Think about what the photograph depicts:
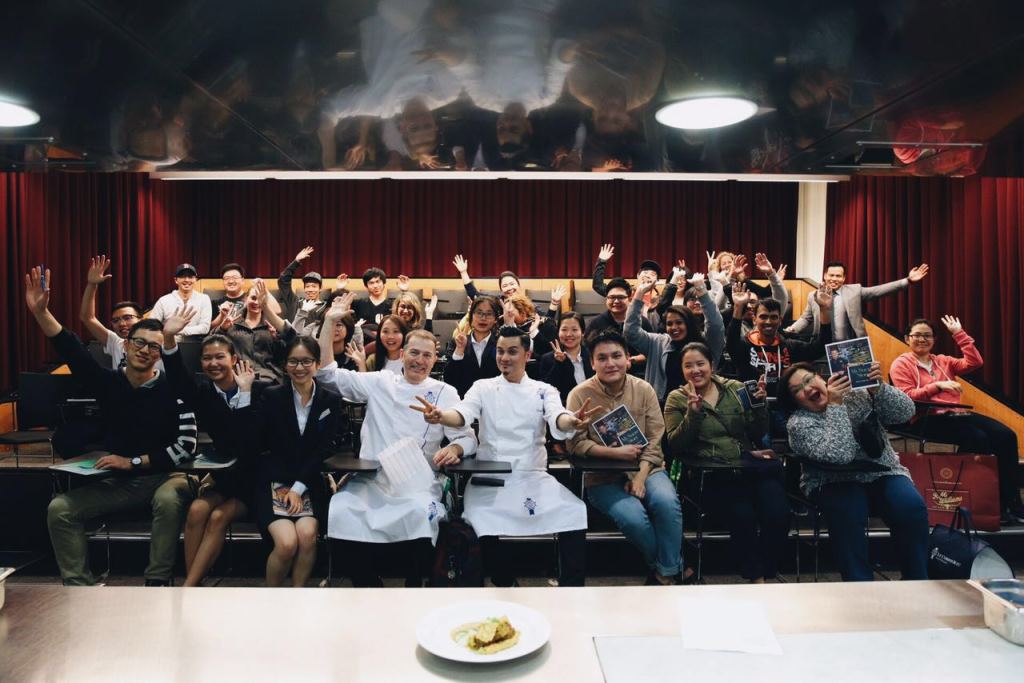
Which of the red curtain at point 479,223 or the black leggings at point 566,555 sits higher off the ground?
the red curtain at point 479,223

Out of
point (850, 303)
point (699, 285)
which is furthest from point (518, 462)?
point (850, 303)

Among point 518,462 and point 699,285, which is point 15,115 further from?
point 699,285

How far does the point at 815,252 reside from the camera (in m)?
9.87


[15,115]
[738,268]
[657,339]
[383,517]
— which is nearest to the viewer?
[15,115]

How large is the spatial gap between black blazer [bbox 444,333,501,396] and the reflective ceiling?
113 inches

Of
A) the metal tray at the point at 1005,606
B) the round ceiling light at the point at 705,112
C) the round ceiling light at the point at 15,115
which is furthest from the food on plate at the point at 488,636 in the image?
the round ceiling light at the point at 15,115

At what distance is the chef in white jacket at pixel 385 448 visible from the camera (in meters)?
3.21

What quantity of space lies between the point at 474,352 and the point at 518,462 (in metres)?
1.30

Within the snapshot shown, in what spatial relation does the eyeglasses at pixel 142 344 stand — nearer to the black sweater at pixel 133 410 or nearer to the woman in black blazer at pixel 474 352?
the black sweater at pixel 133 410

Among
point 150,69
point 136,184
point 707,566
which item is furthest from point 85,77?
point 136,184

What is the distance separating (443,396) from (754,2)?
294 cm

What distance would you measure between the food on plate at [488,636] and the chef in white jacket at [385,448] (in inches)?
80.2

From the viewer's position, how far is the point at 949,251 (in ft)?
23.2

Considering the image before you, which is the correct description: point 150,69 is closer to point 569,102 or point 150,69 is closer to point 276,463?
point 569,102
